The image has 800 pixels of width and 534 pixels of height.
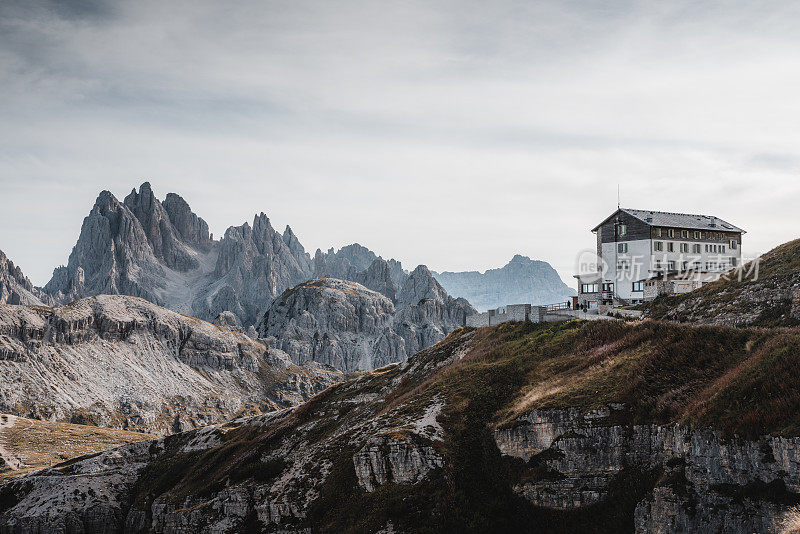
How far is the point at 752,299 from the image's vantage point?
63.9 metres

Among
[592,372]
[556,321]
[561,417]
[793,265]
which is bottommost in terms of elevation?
[561,417]

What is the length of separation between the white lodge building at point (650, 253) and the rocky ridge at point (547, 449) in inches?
1131

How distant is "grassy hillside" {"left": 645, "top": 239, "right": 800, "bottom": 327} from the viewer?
59438 mm

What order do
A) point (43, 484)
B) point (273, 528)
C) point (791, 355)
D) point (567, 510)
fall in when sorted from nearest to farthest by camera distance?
point (791, 355) < point (567, 510) < point (273, 528) < point (43, 484)

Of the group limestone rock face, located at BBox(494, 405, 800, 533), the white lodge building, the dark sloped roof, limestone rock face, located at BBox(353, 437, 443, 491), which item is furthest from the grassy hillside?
limestone rock face, located at BBox(353, 437, 443, 491)

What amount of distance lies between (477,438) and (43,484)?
85297 mm

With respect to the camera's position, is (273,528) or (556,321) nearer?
(273,528)

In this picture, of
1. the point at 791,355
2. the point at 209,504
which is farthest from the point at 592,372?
the point at 209,504

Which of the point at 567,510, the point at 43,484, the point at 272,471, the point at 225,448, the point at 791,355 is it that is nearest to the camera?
the point at 791,355

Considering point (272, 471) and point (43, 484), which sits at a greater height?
point (272, 471)

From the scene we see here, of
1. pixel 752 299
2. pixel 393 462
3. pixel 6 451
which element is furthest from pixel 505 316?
pixel 6 451

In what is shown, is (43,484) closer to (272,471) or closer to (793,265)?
(272,471)

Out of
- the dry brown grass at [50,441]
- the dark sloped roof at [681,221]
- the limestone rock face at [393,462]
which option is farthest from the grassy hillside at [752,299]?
the dry brown grass at [50,441]

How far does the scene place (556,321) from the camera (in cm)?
6894
